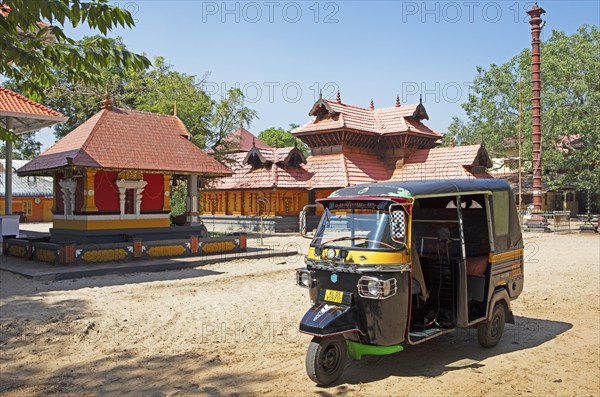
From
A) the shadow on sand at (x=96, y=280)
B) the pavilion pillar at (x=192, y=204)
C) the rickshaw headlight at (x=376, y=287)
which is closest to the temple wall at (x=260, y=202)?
the pavilion pillar at (x=192, y=204)

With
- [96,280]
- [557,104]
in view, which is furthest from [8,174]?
[557,104]

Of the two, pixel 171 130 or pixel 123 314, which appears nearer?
pixel 123 314

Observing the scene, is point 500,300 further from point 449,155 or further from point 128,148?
point 449,155

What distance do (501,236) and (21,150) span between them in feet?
183

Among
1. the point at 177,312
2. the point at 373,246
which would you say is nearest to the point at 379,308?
the point at 373,246

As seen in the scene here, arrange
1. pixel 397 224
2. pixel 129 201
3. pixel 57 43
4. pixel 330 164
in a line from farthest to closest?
1. pixel 330 164
2. pixel 129 201
3. pixel 397 224
4. pixel 57 43

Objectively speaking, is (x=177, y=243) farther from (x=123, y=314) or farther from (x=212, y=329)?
(x=212, y=329)

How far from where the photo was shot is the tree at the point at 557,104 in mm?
35031

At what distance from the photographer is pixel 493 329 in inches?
294

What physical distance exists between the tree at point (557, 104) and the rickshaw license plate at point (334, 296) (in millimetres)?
33927

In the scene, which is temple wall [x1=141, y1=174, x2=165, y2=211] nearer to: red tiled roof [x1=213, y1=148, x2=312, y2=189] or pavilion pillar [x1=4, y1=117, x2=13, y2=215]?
pavilion pillar [x1=4, y1=117, x2=13, y2=215]

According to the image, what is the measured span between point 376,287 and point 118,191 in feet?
45.9

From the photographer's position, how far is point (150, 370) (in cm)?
644

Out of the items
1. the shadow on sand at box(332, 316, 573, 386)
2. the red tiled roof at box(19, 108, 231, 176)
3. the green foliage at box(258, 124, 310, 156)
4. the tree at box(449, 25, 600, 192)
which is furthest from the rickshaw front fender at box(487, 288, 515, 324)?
the green foliage at box(258, 124, 310, 156)
